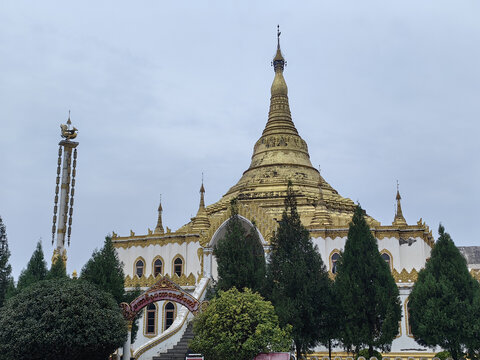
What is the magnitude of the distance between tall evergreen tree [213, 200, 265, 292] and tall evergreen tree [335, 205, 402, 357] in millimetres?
4205

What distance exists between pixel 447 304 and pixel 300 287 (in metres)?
7.59

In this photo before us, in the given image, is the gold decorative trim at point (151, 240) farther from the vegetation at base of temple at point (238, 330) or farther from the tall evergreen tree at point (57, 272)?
the vegetation at base of temple at point (238, 330)

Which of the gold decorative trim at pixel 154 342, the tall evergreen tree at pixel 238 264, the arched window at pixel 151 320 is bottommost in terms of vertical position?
the gold decorative trim at pixel 154 342

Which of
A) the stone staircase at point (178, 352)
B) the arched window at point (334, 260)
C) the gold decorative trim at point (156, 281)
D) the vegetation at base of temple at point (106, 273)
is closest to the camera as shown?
the stone staircase at point (178, 352)

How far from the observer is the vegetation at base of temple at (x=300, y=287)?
30.3 m

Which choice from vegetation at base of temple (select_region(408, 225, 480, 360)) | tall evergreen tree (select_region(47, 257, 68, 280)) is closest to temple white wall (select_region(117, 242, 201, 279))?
tall evergreen tree (select_region(47, 257, 68, 280))

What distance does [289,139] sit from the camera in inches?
2446

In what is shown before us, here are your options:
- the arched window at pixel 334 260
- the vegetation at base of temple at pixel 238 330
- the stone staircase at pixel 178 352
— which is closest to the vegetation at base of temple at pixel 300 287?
the vegetation at base of temple at pixel 238 330

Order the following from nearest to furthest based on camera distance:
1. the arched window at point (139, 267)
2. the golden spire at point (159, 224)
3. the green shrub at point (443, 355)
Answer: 1. the green shrub at point (443, 355)
2. the arched window at point (139, 267)
3. the golden spire at point (159, 224)

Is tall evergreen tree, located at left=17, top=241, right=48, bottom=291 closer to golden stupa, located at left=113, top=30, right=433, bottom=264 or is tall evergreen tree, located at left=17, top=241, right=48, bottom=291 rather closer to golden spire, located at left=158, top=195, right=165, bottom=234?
golden stupa, located at left=113, top=30, right=433, bottom=264

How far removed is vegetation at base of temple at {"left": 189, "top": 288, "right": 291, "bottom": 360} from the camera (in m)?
26.1

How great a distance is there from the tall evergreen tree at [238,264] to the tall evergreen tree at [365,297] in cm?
420

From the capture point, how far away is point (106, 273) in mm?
35219

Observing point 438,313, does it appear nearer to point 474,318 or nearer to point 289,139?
point 474,318
